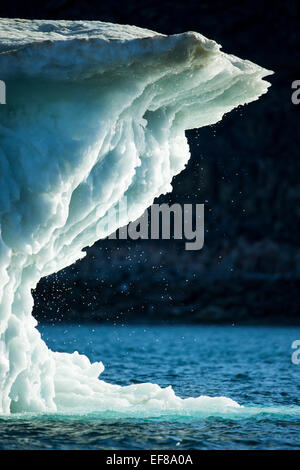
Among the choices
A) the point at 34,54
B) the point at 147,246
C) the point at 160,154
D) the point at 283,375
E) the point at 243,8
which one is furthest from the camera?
the point at 243,8

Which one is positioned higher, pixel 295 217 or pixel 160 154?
pixel 295 217

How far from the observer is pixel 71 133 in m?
17.4

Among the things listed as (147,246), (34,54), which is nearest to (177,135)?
(34,54)

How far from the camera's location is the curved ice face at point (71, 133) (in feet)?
55.3

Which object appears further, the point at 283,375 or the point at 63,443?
the point at 283,375

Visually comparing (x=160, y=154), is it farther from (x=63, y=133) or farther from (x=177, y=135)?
(x=63, y=133)

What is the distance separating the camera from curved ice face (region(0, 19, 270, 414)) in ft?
55.3

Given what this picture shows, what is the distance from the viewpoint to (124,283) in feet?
467

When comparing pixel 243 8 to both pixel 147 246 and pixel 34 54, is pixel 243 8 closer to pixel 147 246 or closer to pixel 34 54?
pixel 147 246

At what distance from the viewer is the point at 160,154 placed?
19.1m

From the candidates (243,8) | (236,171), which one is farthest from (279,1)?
(236,171)

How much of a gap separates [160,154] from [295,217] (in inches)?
5267
